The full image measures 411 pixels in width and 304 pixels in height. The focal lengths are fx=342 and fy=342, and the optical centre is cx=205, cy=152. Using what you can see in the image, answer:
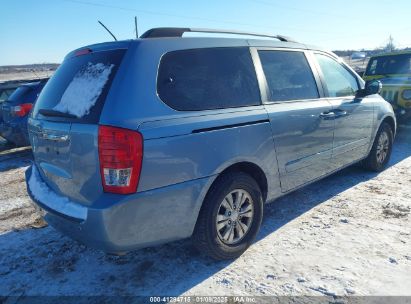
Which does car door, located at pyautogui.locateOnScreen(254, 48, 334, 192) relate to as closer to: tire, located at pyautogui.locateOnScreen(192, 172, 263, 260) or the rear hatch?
tire, located at pyautogui.locateOnScreen(192, 172, 263, 260)

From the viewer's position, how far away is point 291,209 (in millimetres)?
4066

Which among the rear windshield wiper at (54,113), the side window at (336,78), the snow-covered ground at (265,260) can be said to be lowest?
the snow-covered ground at (265,260)

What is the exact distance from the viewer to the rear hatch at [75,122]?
237cm

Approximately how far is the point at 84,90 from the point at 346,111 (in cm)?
310

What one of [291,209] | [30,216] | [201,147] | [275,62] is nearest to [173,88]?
[201,147]

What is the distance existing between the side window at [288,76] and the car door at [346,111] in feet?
0.96

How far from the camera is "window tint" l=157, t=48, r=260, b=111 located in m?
2.56

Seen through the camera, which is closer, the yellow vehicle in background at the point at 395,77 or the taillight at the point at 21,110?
the taillight at the point at 21,110

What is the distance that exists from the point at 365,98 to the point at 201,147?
3.13m

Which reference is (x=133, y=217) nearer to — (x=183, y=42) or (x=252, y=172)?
(x=252, y=172)

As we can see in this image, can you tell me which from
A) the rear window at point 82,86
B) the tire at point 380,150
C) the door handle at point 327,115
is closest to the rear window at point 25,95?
the rear window at point 82,86

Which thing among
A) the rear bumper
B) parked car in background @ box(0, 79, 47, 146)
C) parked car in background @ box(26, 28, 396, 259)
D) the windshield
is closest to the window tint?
parked car in background @ box(26, 28, 396, 259)

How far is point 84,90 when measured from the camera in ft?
8.35

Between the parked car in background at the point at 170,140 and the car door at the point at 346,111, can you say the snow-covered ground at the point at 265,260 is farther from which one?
the car door at the point at 346,111
